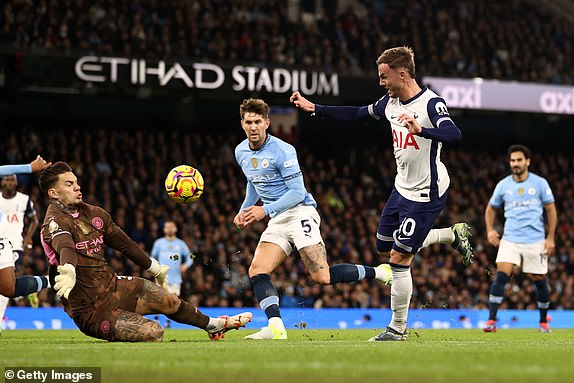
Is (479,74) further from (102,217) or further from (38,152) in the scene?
(102,217)

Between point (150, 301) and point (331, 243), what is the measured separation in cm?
1392

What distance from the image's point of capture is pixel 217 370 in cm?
521

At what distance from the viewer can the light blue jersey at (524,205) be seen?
1263 cm

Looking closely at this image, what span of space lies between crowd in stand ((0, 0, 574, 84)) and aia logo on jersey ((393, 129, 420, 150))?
1253 centimetres

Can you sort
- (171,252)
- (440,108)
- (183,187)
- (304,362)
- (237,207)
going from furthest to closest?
(237,207) → (171,252) → (183,187) → (440,108) → (304,362)

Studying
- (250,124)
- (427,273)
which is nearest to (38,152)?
(427,273)

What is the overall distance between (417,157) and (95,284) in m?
2.86

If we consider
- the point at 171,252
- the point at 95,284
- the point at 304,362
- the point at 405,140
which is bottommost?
the point at 304,362

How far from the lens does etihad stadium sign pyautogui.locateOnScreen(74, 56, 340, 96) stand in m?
19.7

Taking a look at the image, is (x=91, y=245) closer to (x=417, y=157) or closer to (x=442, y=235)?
(x=417, y=157)

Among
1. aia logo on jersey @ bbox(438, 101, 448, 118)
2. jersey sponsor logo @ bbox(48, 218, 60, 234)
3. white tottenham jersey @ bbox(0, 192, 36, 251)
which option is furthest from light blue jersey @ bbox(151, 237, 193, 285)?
aia logo on jersey @ bbox(438, 101, 448, 118)

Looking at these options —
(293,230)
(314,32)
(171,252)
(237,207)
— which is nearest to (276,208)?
(293,230)

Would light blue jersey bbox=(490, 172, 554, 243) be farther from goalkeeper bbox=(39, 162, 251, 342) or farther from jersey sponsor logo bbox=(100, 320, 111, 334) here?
jersey sponsor logo bbox=(100, 320, 111, 334)

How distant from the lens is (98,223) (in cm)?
770
